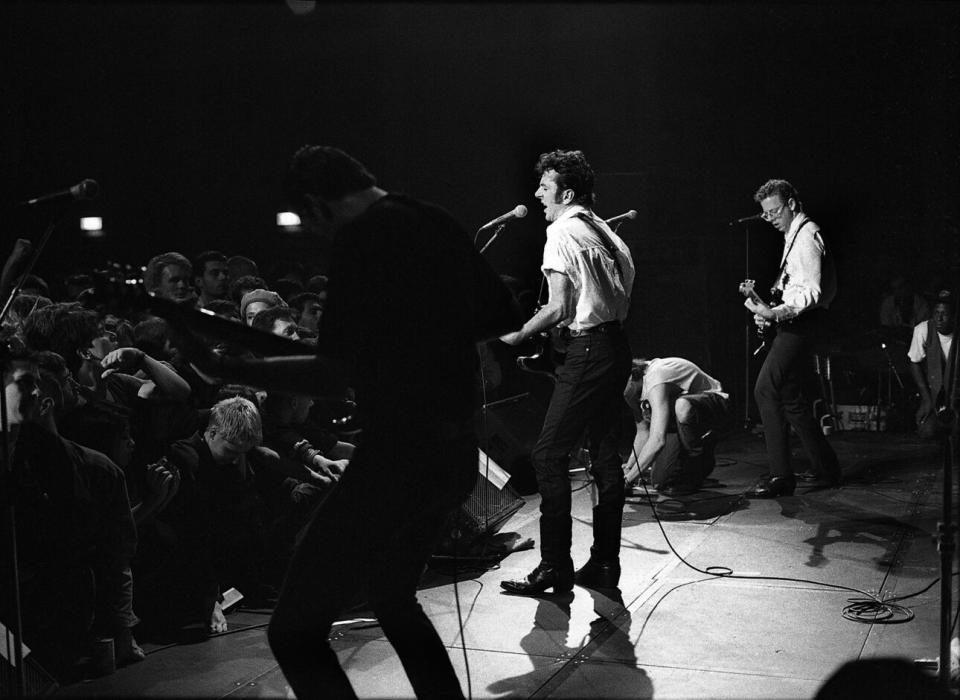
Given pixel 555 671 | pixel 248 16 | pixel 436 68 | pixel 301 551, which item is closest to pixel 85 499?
pixel 301 551

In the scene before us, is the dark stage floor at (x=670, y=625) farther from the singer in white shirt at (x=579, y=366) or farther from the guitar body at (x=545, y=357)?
the guitar body at (x=545, y=357)

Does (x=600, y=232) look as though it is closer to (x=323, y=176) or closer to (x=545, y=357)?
(x=545, y=357)

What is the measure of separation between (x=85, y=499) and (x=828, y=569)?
11.5ft

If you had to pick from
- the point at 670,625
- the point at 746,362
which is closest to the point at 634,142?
the point at 746,362

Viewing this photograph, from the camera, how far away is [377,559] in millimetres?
2514

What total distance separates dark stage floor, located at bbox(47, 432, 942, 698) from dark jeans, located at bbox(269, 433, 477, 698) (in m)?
0.50

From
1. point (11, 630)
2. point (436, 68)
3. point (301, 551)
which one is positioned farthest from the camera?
point (436, 68)

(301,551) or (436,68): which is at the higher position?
(436,68)

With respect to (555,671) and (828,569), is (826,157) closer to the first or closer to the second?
(828,569)

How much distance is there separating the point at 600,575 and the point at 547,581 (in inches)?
11.0

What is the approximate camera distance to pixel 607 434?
15.4 feet

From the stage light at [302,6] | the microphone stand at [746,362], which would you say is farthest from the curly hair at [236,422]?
the microphone stand at [746,362]

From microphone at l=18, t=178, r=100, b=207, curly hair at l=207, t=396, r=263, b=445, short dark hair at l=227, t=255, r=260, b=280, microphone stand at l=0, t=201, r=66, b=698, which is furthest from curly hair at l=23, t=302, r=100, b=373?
short dark hair at l=227, t=255, r=260, b=280

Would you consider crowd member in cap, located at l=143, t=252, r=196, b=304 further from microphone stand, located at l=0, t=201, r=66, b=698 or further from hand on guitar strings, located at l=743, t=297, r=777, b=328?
hand on guitar strings, located at l=743, t=297, r=777, b=328
